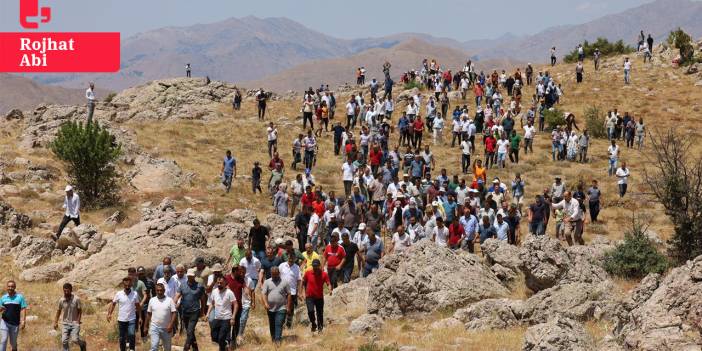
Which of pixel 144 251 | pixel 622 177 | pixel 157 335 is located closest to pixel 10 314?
pixel 157 335

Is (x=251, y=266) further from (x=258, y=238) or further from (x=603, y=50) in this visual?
(x=603, y=50)

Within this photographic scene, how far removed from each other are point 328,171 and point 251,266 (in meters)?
16.7

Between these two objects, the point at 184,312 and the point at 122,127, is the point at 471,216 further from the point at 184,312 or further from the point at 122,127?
the point at 122,127

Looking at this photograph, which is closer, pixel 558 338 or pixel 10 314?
pixel 558 338

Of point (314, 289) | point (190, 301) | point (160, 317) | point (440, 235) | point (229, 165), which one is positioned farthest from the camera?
point (229, 165)

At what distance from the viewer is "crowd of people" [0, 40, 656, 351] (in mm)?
12953

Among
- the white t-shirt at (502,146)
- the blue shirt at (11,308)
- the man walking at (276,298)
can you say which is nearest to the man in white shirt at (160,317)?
the man walking at (276,298)

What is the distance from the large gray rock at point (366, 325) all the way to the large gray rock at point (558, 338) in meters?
4.00

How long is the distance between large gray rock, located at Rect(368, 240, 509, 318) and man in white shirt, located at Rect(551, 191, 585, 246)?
208 inches

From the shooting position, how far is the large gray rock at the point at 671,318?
9161 millimetres

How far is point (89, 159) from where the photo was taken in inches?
1074

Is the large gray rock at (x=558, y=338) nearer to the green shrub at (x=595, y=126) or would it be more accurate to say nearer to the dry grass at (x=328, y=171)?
the dry grass at (x=328, y=171)

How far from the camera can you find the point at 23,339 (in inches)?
573

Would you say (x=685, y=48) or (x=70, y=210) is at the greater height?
(x=685, y=48)
